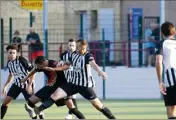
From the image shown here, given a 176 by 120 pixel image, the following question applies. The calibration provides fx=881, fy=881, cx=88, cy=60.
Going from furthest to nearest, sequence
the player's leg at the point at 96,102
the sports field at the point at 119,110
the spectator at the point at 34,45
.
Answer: the spectator at the point at 34,45
the sports field at the point at 119,110
the player's leg at the point at 96,102

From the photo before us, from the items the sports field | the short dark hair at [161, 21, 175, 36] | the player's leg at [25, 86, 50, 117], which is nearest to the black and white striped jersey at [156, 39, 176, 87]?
the short dark hair at [161, 21, 175, 36]

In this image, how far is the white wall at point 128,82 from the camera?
2814 cm

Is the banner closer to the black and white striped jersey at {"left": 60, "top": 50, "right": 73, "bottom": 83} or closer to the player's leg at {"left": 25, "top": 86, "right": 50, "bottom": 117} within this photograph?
the black and white striped jersey at {"left": 60, "top": 50, "right": 73, "bottom": 83}

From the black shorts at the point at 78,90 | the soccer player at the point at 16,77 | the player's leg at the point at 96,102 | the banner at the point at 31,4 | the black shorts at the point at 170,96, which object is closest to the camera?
the black shorts at the point at 170,96

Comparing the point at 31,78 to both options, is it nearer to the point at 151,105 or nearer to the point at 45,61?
the point at 45,61

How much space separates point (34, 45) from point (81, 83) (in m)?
11.1

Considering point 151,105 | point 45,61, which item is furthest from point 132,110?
point 45,61

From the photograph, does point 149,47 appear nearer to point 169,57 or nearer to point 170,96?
point 169,57

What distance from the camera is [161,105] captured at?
78.9 ft

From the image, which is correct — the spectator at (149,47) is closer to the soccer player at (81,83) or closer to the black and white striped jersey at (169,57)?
the soccer player at (81,83)

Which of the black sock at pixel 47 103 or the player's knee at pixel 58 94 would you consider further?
the player's knee at pixel 58 94

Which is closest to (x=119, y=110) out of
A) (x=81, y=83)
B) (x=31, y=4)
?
(x=81, y=83)

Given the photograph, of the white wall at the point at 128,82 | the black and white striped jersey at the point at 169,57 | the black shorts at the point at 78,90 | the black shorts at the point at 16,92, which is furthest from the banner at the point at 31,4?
the black and white striped jersey at the point at 169,57

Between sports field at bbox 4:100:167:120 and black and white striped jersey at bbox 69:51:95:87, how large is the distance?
195 cm
